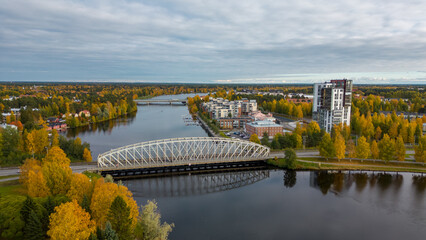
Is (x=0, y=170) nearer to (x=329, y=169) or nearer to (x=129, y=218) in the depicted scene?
(x=129, y=218)

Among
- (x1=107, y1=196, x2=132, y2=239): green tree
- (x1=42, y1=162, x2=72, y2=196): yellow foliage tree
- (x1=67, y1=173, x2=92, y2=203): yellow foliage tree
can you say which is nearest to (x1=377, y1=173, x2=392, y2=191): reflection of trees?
(x1=107, y1=196, x2=132, y2=239): green tree

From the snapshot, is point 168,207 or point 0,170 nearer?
point 168,207

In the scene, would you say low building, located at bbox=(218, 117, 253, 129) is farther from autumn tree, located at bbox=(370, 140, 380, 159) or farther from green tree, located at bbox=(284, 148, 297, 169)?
autumn tree, located at bbox=(370, 140, 380, 159)

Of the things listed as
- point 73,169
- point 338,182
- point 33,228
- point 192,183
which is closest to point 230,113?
point 192,183

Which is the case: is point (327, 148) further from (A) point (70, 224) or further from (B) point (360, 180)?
(A) point (70, 224)

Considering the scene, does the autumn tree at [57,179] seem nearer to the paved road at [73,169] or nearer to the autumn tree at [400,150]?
the paved road at [73,169]

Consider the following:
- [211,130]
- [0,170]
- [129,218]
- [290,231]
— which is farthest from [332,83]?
[0,170]

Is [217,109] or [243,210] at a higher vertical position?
[217,109]
